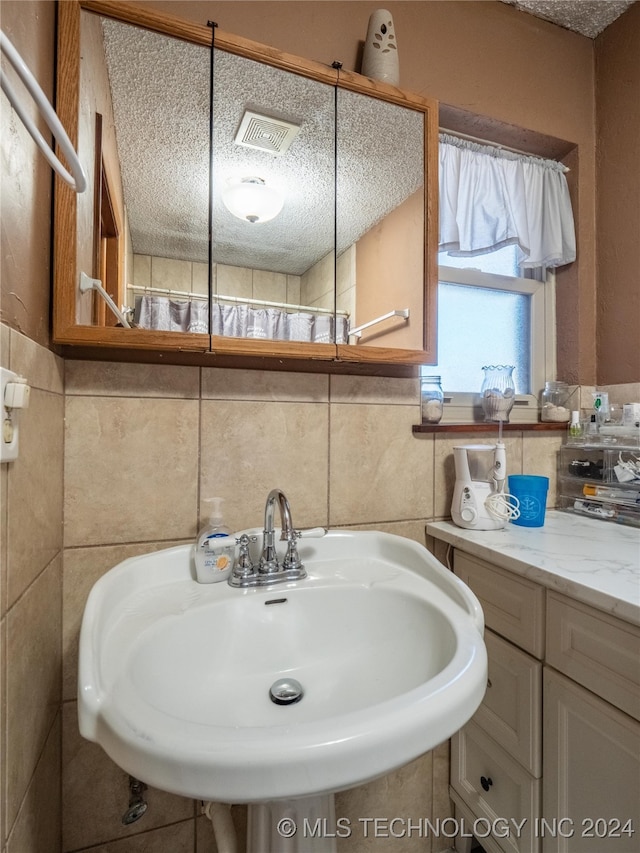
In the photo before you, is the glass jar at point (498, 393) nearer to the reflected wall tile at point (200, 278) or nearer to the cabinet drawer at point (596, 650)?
the cabinet drawer at point (596, 650)

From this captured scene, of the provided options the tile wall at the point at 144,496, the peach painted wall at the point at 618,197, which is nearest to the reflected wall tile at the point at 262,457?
the tile wall at the point at 144,496

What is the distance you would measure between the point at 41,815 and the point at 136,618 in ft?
1.23

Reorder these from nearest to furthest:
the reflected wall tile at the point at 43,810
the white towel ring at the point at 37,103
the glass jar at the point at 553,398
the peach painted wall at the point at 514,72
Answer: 1. the white towel ring at the point at 37,103
2. the reflected wall tile at the point at 43,810
3. the peach painted wall at the point at 514,72
4. the glass jar at the point at 553,398

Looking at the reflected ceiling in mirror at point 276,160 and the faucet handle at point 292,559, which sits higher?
the reflected ceiling in mirror at point 276,160

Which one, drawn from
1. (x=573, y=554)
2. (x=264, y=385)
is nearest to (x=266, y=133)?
(x=264, y=385)

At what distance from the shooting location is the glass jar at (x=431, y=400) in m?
1.21

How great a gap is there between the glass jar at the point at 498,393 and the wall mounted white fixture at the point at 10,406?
3.99ft

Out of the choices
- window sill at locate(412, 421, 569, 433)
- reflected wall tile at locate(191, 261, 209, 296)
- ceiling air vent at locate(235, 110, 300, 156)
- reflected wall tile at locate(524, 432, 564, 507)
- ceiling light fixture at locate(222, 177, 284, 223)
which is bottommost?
reflected wall tile at locate(524, 432, 564, 507)

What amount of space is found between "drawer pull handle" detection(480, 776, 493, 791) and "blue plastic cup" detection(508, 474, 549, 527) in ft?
2.01

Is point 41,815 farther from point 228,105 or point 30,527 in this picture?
point 228,105

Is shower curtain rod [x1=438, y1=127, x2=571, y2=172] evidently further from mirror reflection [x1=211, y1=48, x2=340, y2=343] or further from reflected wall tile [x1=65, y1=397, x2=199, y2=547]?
reflected wall tile [x1=65, y1=397, x2=199, y2=547]

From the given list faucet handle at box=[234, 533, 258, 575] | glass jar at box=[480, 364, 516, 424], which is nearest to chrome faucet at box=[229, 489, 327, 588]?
faucet handle at box=[234, 533, 258, 575]

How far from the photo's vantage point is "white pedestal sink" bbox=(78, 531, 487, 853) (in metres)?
0.43

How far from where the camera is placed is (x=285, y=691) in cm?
74
